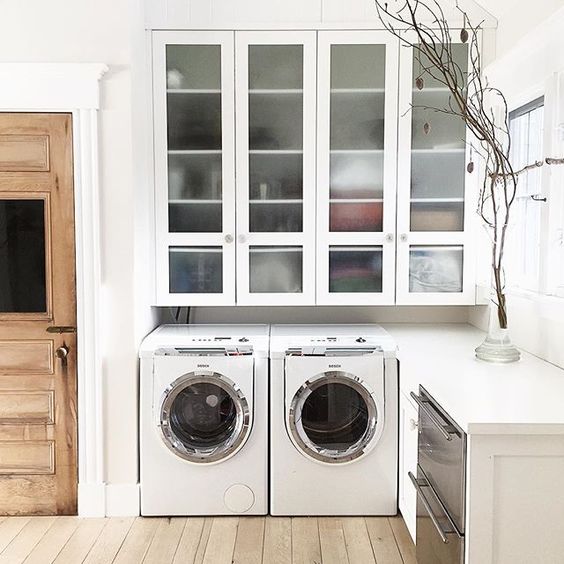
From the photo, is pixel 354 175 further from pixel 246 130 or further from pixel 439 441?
pixel 439 441

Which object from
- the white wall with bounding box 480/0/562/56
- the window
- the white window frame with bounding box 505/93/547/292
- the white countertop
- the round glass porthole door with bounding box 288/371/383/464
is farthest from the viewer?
the round glass porthole door with bounding box 288/371/383/464

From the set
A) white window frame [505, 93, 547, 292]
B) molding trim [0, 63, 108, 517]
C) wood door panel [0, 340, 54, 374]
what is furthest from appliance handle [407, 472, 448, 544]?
wood door panel [0, 340, 54, 374]

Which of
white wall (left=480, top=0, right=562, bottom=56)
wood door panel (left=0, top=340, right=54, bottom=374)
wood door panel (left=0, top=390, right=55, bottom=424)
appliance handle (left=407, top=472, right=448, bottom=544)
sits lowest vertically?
appliance handle (left=407, top=472, right=448, bottom=544)

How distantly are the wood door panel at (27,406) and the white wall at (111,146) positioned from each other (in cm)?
28

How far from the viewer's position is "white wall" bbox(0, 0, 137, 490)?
10.5 ft

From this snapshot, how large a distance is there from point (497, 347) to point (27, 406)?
2179 mm

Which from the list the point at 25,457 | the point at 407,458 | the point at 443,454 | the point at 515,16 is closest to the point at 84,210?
the point at 25,457

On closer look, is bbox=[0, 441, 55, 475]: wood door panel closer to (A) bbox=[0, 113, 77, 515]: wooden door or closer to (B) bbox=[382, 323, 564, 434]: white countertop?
(A) bbox=[0, 113, 77, 515]: wooden door

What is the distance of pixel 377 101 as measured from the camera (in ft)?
11.9

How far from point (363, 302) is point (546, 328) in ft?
3.48

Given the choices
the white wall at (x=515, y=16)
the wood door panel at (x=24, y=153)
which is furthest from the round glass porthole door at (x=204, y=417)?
the white wall at (x=515, y=16)

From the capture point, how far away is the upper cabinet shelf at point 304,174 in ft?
11.9

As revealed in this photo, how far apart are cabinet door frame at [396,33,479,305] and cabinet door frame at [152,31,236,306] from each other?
88 centimetres

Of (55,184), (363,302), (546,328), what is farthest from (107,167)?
(546,328)
